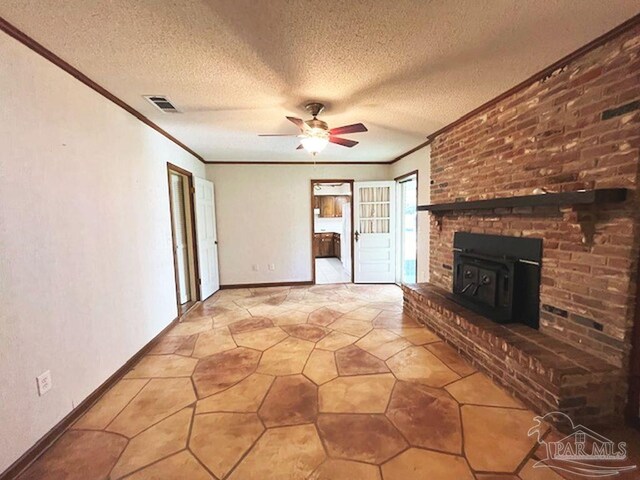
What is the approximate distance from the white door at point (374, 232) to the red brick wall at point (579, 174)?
8.60 feet

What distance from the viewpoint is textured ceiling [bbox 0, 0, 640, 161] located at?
143 cm

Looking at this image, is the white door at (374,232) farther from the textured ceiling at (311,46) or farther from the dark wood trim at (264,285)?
the textured ceiling at (311,46)

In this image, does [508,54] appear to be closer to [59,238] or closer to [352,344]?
[352,344]

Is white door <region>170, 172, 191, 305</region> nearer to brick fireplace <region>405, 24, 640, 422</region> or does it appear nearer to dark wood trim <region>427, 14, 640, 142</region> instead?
brick fireplace <region>405, 24, 640, 422</region>

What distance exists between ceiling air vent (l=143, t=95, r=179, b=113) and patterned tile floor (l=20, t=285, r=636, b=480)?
2.38 meters

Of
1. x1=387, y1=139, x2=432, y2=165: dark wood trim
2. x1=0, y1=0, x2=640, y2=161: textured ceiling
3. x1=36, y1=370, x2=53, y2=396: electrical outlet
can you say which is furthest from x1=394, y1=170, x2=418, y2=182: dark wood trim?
x1=36, y1=370, x2=53, y2=396: electrical outlet

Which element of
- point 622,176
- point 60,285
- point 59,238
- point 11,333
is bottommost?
point 11,333

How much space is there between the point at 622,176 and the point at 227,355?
3231mm

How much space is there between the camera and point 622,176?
63.7 inches

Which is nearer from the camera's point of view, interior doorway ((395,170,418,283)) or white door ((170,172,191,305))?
white door ((170,172,191,305))

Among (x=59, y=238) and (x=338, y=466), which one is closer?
(x=338, y=466)

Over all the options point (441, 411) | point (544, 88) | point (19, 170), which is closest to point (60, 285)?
point (19, 170)

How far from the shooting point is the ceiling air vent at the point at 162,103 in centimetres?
241

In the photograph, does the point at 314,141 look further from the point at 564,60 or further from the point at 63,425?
the point at 63,425
